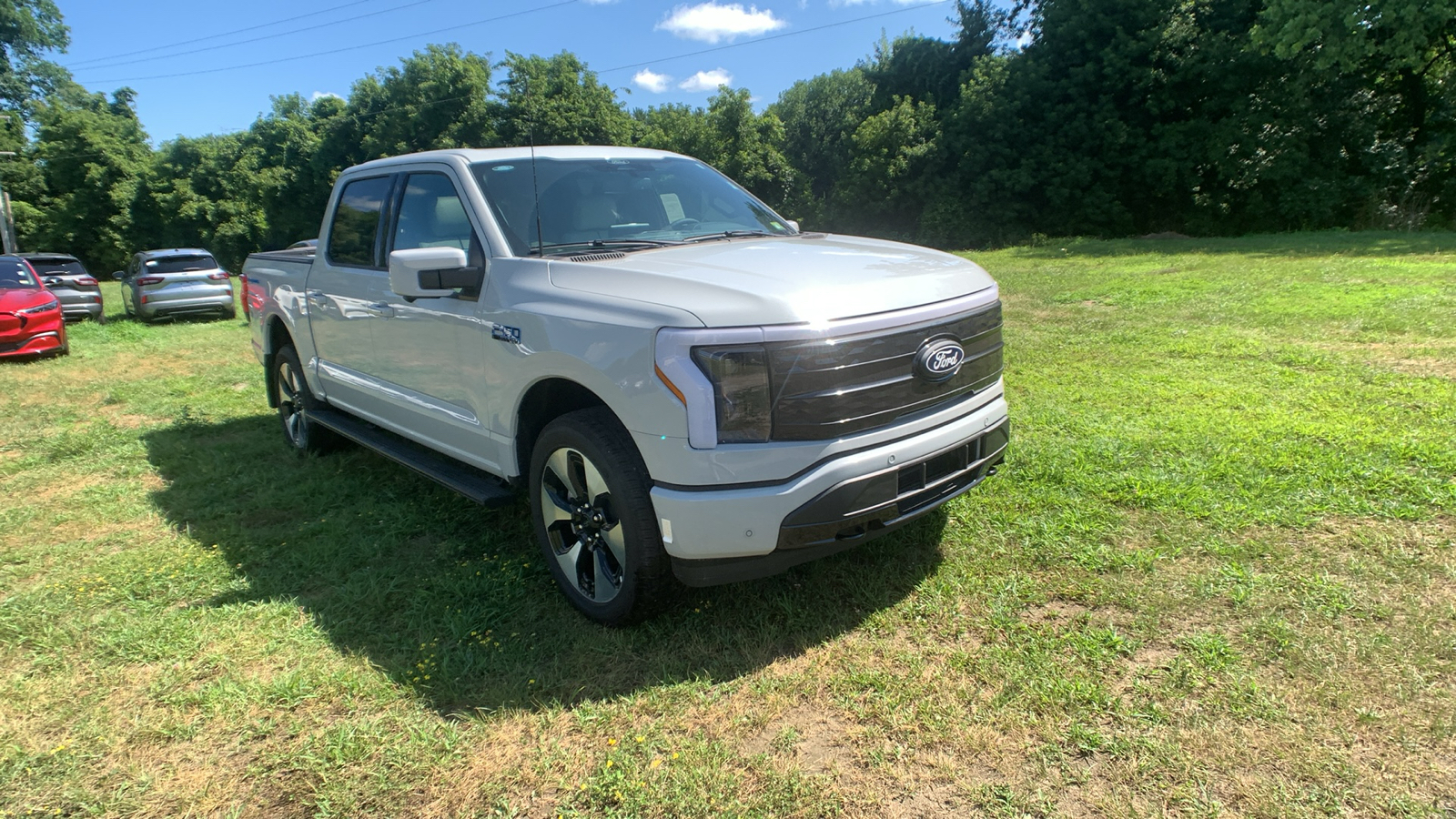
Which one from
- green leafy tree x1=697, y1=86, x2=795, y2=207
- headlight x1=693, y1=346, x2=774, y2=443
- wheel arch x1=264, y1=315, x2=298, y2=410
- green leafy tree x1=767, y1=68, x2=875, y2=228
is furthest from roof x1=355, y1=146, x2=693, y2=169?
green leafy tree x1=697, y1=86, x2=795, y2=207

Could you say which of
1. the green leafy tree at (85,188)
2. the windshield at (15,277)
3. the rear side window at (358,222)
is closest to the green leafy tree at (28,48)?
the green leafy tree at (85,188)

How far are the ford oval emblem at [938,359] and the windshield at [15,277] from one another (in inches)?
548

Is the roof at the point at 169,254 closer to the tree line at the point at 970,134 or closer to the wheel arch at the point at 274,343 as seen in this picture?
the tree line at the point at 970,134

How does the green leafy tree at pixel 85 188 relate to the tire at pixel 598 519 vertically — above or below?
above

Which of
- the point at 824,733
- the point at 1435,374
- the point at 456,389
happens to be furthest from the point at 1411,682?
the point at 1435,374

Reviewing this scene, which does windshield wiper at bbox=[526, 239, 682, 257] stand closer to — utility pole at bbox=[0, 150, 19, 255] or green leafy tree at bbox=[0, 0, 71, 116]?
utility pole at bbox=[0, 150, 19, 255]

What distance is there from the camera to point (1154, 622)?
3.23 metres

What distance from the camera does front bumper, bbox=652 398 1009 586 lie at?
295 cm

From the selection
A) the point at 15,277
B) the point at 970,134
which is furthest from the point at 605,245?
the point at 970,134

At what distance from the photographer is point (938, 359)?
3248 millimetres

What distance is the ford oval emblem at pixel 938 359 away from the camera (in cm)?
320

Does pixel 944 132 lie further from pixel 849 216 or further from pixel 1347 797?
pixel 1347 797

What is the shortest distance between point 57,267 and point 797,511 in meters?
21.9

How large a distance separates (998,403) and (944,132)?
31666 millimetres
